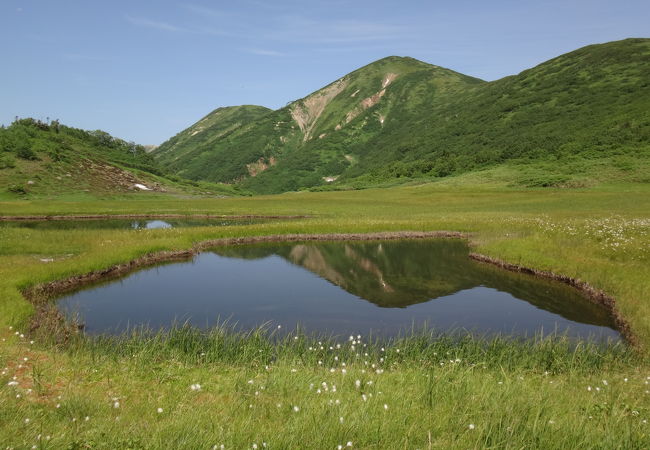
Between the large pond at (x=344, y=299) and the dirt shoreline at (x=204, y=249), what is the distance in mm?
722

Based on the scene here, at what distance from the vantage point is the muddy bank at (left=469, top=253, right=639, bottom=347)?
18.2 metres

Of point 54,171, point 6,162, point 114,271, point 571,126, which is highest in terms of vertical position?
point 571,126

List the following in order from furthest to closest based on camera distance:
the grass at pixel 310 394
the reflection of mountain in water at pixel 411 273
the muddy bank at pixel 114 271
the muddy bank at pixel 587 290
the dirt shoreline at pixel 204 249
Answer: the reflection of mountain in water at pixel 411 273
the muddy bank at pixel 587 290
the dirt shoreline at pixel 204 249
the muddy bank at pixel 114 271
the grass at pixel 310 394

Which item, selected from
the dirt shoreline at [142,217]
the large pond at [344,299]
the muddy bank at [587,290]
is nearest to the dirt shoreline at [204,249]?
the muddy bank at [587,290]

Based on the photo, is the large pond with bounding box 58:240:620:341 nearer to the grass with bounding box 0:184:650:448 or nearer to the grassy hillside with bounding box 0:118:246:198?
the grass with bounding box 0:184:650:448

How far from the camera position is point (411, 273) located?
31.2 m

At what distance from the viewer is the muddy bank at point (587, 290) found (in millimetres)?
18203

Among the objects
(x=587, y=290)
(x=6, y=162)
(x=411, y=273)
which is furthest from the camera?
(x=6, y=162)

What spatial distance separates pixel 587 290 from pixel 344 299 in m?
13.4

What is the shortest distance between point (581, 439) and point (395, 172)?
184359mm

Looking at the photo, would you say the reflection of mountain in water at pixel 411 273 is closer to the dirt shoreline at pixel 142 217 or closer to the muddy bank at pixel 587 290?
the muddy bank at pixel 587 290

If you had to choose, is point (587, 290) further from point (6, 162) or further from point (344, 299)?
point (6, 162)

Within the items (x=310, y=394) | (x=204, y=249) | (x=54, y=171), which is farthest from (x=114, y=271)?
(x=54, y=171)

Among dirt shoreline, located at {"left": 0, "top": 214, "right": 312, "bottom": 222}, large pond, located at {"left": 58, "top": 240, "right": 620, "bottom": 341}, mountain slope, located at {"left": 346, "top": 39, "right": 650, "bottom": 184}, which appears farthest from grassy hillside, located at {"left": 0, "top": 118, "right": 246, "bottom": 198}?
mountain slope, located at {"left": 346, "top": 39, "right": 650, "bottom": 184}
